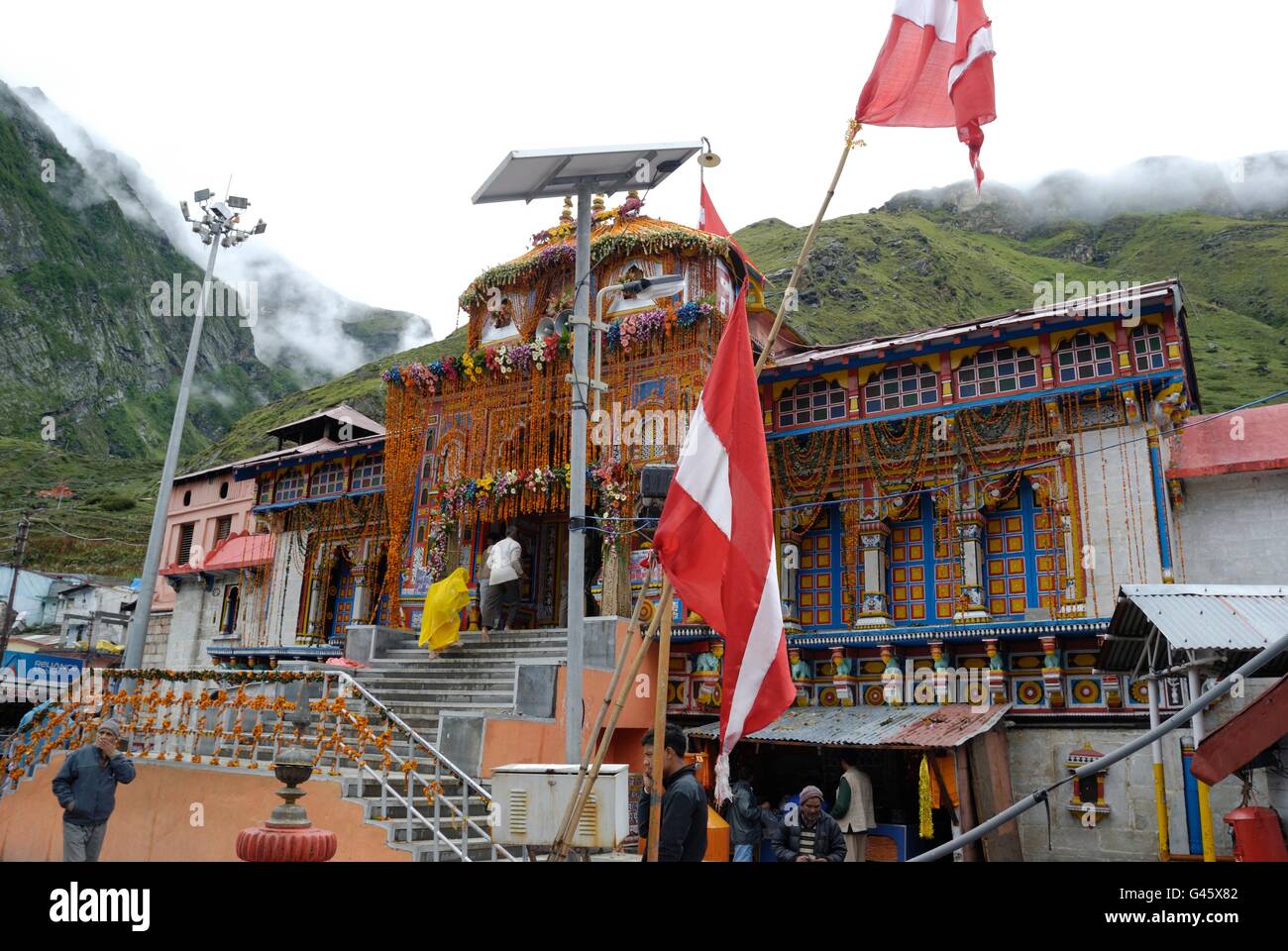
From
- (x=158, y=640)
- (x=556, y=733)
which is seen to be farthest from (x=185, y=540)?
(x=556, y=733)

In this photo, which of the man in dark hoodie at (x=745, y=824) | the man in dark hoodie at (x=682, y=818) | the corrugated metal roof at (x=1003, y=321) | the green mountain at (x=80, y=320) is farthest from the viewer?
the green mountain at (x=80, y=320)

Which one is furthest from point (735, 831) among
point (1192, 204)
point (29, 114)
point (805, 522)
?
point (29, 114)

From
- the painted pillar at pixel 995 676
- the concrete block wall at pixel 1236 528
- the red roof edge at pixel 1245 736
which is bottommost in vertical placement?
the red roof edge at pixel 1245 736

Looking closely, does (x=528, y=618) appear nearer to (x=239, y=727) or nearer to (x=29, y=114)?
(x=239, y=727)

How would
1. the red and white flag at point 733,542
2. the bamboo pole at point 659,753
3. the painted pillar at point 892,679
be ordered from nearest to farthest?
1. the bamboo pole at point 659,753
2. the red and white flag at point 733,542
3. the painted pillar at point 892,679

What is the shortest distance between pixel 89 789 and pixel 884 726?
10878mm

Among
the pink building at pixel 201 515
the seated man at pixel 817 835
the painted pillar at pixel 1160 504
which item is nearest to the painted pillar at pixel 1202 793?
the painted pillar at pixel 1160 504

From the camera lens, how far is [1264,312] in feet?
211

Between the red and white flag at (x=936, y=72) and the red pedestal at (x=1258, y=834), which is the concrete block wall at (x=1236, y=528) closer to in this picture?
the red pedestal at (x=1258, y=834)

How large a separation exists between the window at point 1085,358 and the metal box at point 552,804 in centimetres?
1267

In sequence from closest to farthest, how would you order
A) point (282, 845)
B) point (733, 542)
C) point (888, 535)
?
1. point (733, 542)
2. point (282, 845)
3. point (888, 535)

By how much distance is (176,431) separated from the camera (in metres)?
20.2

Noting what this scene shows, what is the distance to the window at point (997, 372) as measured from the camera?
55.3 ft

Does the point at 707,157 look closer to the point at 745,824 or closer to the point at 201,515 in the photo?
the point at 745,824
